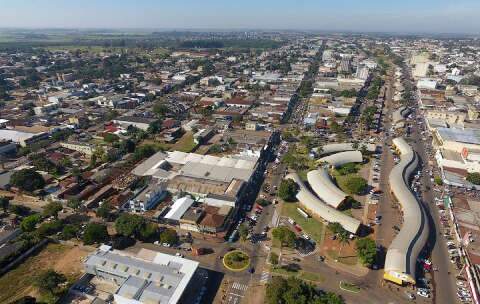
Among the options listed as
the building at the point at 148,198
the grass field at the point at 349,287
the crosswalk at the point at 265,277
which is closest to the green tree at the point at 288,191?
the crosswalk at the point at 265,277

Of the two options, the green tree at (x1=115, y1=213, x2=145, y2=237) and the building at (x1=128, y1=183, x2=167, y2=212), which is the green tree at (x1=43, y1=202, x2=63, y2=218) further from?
the green tree at (x1=115, y1=213, x2=145, y2=237)

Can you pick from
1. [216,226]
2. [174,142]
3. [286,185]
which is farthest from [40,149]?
[286,185]

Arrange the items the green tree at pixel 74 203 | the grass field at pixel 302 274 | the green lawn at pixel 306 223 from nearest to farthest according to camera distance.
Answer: the grass field at pixel 302 274 → the green lawn at pixel 306 223 → the green tree at pixel 74 203

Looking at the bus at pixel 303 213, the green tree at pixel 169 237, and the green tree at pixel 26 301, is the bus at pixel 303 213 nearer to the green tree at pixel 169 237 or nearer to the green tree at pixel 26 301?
the green tree at pixel 169 237

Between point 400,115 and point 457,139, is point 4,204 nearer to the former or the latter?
point 457,139

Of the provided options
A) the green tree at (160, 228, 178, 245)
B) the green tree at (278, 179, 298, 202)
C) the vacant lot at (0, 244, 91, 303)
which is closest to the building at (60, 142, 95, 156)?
the vacant lot at (0, 244, 91, 303)

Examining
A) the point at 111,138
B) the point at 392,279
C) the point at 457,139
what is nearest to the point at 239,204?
the point at 392,279
